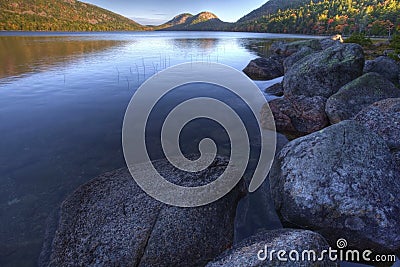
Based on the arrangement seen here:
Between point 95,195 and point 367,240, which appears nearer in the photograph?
point 367,240

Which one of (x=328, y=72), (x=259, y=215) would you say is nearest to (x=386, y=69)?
(x=328, y=72)

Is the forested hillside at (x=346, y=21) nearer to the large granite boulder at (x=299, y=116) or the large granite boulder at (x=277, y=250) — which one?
the large granite boulder at (x=299, y=116)

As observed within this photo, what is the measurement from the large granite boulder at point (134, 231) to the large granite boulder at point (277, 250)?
0.78m

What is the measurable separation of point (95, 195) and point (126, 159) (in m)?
3.36

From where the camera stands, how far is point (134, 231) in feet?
16.1

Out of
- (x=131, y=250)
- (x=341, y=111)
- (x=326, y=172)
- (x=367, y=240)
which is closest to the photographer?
(x=131, y=250)

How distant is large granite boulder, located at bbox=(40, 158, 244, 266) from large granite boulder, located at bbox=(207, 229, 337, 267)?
2.57 ft

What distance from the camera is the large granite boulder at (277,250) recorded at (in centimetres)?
378

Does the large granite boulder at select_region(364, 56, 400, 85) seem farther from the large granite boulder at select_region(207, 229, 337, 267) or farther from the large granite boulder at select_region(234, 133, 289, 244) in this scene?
the large granite boulder at select_region(207, 229, 337, 267)

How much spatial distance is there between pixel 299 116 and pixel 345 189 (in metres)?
6.62

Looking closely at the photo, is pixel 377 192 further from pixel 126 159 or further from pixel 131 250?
pixel 126 159

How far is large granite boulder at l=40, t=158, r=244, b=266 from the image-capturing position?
474cm

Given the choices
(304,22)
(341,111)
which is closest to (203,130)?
(341,111)

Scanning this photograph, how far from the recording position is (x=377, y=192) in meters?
5.20
